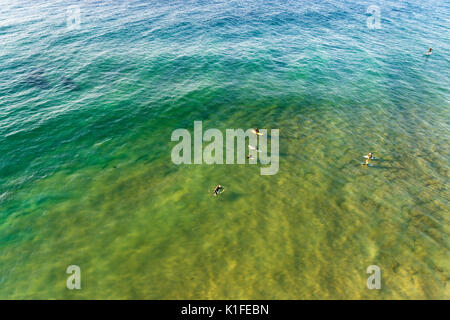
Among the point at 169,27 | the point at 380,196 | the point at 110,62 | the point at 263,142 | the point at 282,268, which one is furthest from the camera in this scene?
the point at 169,27

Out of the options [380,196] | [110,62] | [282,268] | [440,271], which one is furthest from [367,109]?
[110,62]

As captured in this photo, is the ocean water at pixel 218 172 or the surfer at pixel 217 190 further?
the surfer at pixel 217 190

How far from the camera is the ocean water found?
20453 millimetres

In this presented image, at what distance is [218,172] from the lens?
96.1ft

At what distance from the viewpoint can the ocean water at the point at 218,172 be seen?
2045 cm

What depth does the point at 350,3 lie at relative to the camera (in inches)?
3669

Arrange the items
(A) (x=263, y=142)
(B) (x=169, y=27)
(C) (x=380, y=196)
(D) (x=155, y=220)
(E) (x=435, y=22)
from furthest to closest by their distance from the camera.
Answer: (E) (x=435, y=22)
(B) (x=169, y=27)
(A) (x=263, y=142)
(C) (x=380, y=196)
(D) (x=155, y=220)

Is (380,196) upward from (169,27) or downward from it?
downward

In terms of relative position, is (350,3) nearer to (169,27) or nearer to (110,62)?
(169,27)

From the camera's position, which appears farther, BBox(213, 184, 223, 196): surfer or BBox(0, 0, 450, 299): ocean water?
BBox(213, 184, 223, 196): surfer

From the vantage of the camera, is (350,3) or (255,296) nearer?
(255,296)

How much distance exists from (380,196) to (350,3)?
98608mm

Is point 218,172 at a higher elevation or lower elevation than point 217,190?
higher

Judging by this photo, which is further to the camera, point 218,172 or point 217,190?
point 218,172
